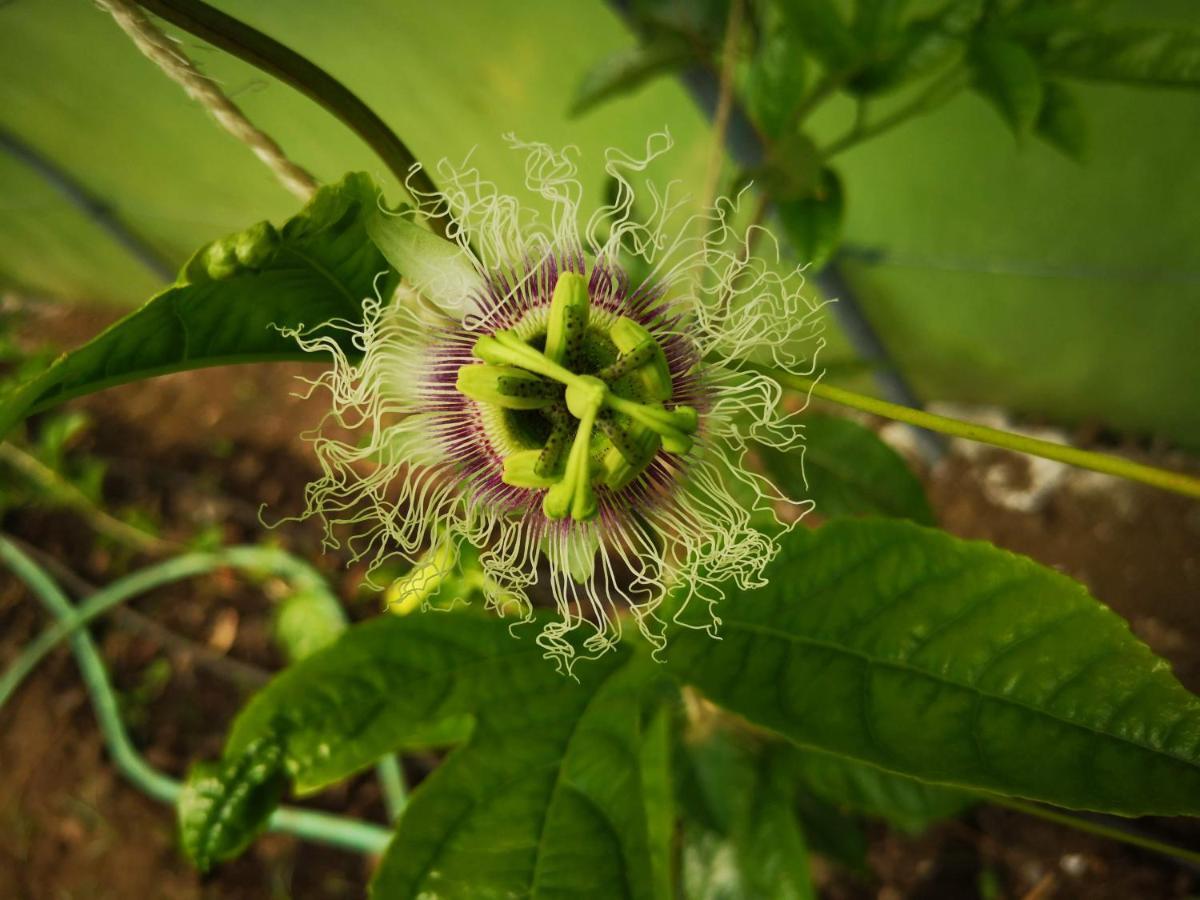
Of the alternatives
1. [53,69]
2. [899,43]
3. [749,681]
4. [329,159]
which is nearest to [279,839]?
[329,159]

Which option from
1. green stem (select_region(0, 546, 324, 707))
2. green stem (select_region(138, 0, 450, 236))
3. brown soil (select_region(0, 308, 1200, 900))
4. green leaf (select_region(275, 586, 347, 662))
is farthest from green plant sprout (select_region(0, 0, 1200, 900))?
green stem (select_region(0, 546, 324, 707))

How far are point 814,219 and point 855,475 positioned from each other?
0.75 ft

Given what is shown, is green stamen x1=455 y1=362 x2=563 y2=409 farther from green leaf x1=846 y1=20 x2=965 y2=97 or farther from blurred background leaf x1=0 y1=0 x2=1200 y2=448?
green leaf x1=846 y1=20 x2=965 y2=97

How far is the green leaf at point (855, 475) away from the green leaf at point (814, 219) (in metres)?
0.16

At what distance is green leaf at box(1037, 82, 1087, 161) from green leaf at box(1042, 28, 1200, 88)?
0.06m

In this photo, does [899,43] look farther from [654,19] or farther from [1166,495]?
[1166,495]

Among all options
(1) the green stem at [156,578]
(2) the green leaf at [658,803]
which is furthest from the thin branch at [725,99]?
(1) the green stem at [156,578]

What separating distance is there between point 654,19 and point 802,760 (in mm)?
773

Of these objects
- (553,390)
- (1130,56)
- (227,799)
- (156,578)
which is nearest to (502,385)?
(553,390)

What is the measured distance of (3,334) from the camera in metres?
2.13

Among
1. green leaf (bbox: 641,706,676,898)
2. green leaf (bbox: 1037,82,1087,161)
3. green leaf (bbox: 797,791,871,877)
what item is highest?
green leaf (bbox: 641,706,676,898)

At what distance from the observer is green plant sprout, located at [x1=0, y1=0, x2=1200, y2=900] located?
41 centimetres

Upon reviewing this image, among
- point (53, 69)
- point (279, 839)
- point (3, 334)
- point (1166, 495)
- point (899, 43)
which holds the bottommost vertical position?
point (1166, 495)

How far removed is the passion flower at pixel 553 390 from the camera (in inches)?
17.4
